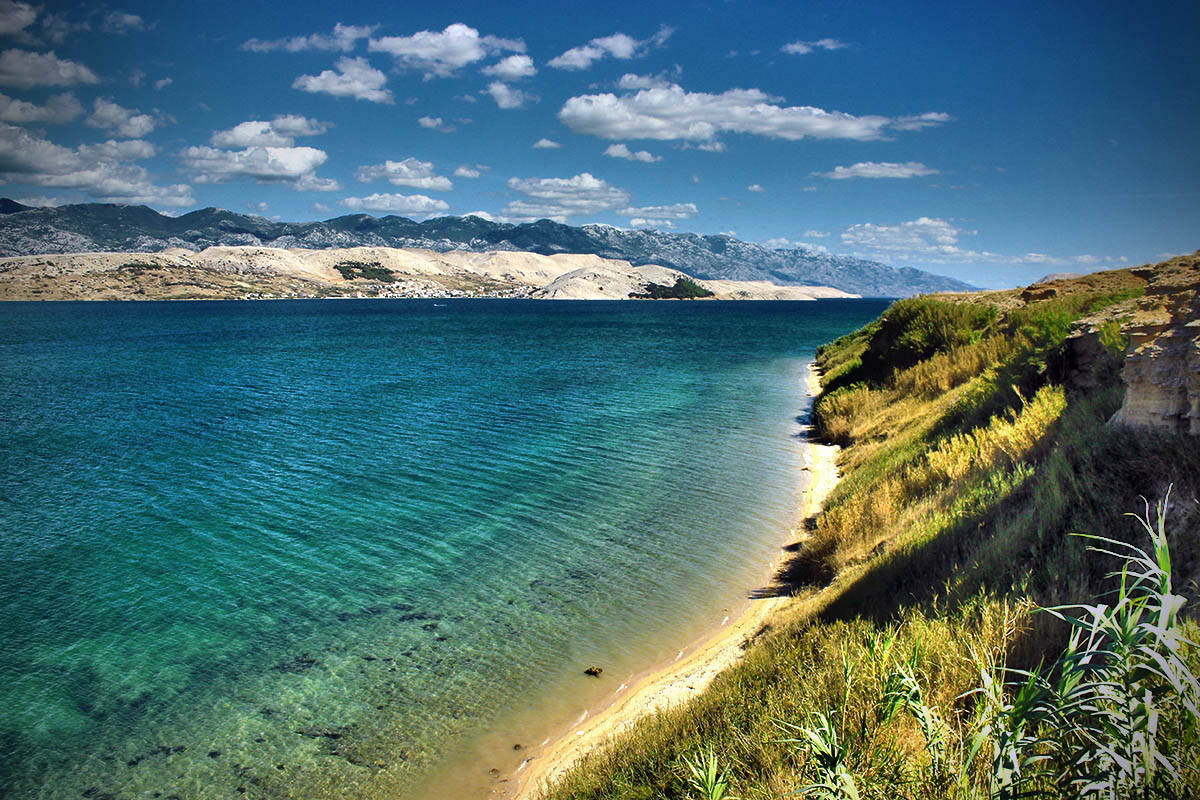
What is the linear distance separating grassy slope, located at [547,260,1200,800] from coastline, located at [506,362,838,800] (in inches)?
27.4

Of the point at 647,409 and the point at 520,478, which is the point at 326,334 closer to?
the point at 647,409

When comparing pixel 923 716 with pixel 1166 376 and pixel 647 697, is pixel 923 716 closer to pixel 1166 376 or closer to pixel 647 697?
pixel 1166 376

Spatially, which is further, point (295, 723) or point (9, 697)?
point (9, 697)

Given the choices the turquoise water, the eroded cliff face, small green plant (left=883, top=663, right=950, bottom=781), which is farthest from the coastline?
the eroded cliff face

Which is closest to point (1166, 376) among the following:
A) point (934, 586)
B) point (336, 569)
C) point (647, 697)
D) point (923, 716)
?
point (934, 586)

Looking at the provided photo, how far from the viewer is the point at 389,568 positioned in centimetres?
1352

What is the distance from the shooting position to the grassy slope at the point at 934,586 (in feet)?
15.7

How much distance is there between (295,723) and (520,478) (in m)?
11.1

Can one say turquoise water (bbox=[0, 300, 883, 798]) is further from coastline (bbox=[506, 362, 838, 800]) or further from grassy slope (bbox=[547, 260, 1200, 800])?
grassy slope (bbox=[547, 260, 1200, 800])

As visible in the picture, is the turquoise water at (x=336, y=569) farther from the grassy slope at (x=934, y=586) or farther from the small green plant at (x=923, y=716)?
the small green plant at (x=923, y=716)

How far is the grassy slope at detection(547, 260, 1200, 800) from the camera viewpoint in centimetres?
479

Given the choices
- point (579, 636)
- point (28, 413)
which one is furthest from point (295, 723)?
point (28, 413)

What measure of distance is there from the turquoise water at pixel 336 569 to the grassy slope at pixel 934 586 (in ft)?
→ 9.69

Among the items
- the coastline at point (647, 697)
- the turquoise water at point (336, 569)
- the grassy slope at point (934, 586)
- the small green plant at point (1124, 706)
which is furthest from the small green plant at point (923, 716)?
the turquoise water at point (336, 569)
